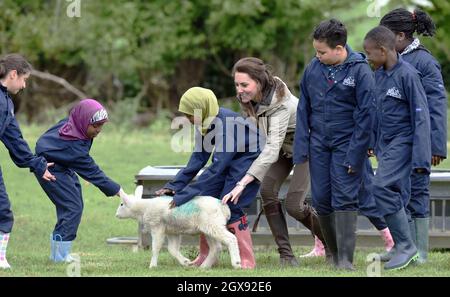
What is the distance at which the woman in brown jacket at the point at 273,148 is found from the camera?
8820 millimetres

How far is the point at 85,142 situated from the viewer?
9445 millimetres

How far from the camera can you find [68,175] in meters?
9.51

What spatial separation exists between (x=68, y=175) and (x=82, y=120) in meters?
0.53

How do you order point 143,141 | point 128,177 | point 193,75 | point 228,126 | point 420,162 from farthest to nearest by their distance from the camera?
1. point 193,75
2. point 143,141
3. point 128,177
4. point 228,126
5. point 420,162

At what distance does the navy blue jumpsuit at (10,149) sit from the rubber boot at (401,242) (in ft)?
9.66

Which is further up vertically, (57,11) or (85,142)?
(57,11)

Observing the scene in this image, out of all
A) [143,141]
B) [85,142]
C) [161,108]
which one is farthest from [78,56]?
[85,142]

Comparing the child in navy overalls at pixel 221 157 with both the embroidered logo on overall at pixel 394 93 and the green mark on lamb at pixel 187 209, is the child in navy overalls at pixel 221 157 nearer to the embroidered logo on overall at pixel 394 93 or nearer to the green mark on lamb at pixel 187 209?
the green mark on lamb at pixel 187 209

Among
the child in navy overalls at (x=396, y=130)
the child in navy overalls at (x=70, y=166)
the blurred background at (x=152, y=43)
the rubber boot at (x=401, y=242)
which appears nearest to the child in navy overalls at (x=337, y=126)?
the child in navy overalls at (x=396, y=130)

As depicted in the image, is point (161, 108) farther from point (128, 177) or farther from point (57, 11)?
point (128, 177)

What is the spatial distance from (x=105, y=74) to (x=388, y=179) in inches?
837

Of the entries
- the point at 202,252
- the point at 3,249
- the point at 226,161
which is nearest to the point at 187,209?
→ the point at 226,161

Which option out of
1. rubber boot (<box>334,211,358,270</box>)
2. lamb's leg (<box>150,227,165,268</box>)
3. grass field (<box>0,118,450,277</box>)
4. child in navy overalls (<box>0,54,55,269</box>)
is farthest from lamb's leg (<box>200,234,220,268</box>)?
child in navy overalls (<box>0,54,55,269</box>)

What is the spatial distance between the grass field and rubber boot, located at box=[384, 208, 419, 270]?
0.11 m
